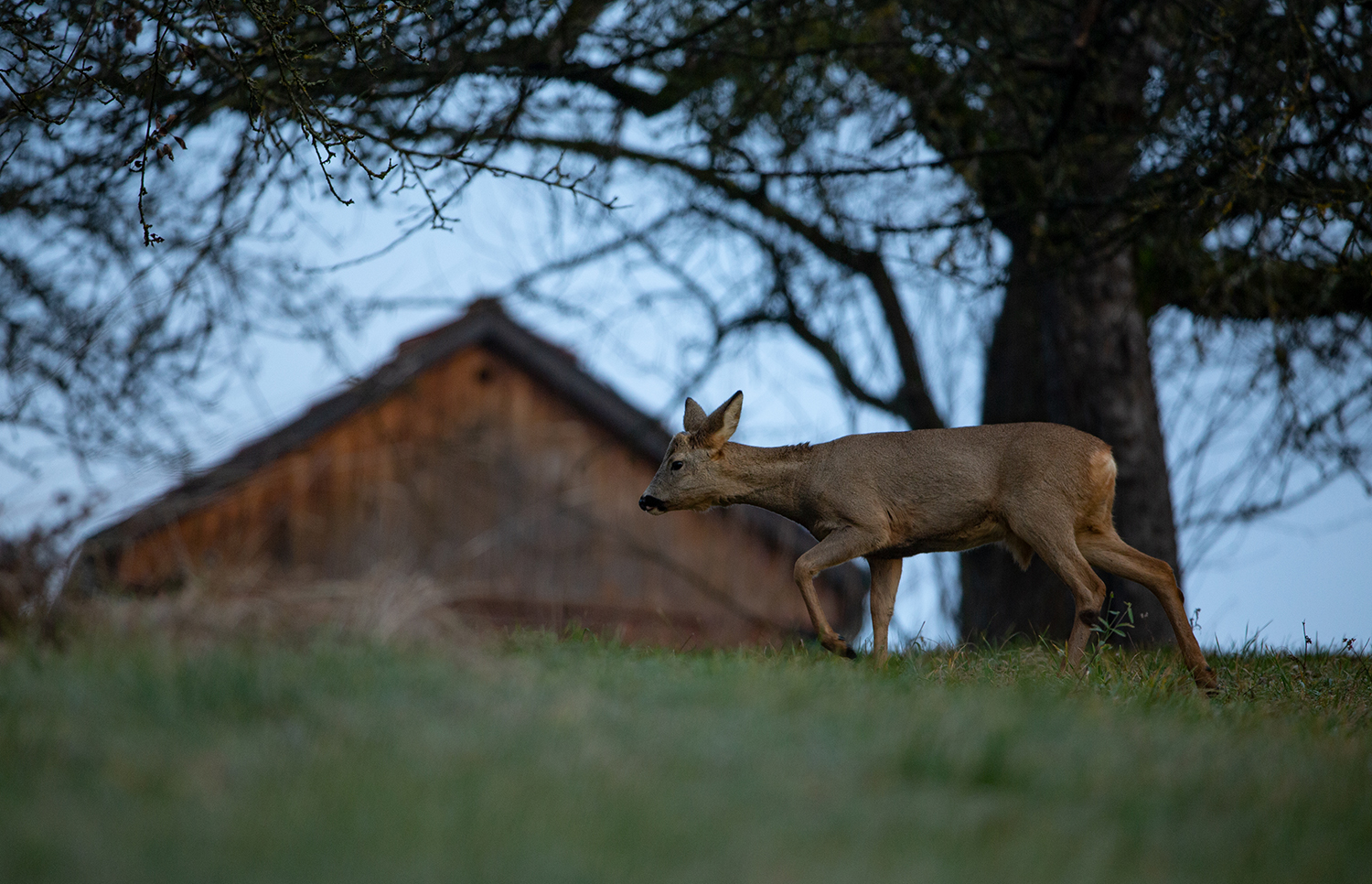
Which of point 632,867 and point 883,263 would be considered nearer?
point 632,867

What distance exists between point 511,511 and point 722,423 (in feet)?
38.2

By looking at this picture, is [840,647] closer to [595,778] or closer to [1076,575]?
[1076,575]

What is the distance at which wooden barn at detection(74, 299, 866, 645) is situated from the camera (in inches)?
687

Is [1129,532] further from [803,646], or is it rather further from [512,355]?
[512,355]

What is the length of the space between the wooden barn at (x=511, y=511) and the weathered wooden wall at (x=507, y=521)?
0.9 inches

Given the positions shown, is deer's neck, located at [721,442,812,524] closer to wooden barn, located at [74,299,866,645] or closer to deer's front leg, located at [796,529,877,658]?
deer's front leg, located at [796,529,877,658]

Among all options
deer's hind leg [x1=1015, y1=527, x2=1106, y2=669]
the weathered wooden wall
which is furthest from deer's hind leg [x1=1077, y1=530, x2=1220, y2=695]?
the weathered wooden wall

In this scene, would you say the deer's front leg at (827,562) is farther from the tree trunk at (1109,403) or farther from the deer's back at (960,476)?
the tree trunk at (1109,403)

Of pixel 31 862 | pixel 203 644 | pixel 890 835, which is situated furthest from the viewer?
pixel 203 644

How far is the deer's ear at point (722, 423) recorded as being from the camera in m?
7.99

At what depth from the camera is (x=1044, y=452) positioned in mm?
7258

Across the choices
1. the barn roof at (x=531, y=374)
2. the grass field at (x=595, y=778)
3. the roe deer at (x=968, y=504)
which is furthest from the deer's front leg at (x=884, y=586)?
the barn roof at (x=531, y=374)

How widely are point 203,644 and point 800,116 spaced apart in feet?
27.2

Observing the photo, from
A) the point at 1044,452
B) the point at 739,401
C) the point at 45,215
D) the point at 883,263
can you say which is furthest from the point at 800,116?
the point at 45,215
